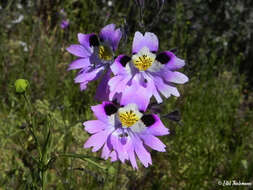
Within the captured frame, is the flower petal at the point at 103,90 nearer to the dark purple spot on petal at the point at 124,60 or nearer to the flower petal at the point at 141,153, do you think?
the dark purple spot on petal at the point at 124,60

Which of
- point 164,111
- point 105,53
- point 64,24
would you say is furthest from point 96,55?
point 64,24

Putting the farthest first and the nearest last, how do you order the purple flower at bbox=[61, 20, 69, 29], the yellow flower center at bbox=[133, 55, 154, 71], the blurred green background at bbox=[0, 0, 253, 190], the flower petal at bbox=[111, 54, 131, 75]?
the purple flower at bbox=[61, 20, 69, 29] < the blurred green background at bbox=[0, 0, 253, 190] < the yellow flower center at bbox=[133, 55, 154, 71] < the flower petal at bbox=[111, 54, 131, 75]

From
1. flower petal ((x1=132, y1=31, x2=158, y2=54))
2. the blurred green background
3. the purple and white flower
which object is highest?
the purple and white flower

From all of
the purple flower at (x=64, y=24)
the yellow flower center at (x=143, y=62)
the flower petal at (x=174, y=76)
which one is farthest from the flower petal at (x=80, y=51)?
the purple flower at (x=64, y=24)

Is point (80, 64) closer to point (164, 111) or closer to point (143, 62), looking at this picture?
point (143, 62)

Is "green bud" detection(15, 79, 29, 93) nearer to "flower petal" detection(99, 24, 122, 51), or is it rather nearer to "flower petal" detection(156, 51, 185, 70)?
"flower petal" detection(99, 24, 122, 51)

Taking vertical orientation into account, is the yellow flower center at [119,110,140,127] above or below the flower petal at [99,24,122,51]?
below

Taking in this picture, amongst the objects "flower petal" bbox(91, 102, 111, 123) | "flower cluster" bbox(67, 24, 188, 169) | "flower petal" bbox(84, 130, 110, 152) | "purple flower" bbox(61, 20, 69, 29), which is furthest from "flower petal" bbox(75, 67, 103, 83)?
"purple flower" bbox(61, 20, 69, 29)
